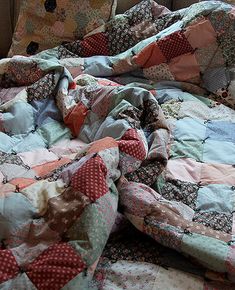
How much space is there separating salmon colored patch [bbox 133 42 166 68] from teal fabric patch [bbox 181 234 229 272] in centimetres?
95

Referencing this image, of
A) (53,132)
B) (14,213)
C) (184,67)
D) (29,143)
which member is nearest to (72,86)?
(53,132)

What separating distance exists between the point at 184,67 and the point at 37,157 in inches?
29.6

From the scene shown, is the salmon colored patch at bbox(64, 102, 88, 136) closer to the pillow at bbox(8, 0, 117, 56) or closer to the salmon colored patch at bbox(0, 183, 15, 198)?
the salmon colored patch at bbox(0, 183, 15, 198)

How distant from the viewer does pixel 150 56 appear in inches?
73.4

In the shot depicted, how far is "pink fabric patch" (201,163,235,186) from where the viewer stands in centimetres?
136

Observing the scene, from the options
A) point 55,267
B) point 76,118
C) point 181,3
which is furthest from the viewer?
point 181,3

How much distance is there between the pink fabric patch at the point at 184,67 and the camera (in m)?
1.84

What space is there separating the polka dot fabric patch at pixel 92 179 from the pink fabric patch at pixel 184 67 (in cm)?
81

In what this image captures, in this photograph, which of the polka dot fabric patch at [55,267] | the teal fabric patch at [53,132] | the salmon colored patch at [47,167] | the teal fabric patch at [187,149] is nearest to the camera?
the polka dot fabric patch at [55,267]

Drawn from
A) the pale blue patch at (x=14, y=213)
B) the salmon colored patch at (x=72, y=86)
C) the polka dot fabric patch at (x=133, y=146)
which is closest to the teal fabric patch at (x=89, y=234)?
the pale blue patch at (x=14, y=213)

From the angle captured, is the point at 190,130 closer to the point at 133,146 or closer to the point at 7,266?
the point at 133,146

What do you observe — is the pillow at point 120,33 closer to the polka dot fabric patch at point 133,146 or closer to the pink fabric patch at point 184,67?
the pink fabric patch at point 184,67

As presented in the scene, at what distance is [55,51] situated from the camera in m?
2.02

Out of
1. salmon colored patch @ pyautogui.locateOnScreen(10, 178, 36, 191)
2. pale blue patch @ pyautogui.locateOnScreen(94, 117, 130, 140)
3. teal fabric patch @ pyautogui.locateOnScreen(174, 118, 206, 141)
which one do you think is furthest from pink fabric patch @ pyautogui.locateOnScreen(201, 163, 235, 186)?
salmon colored patch @ pyautogui.locateOnScreen(10, 178, 36, 191)
